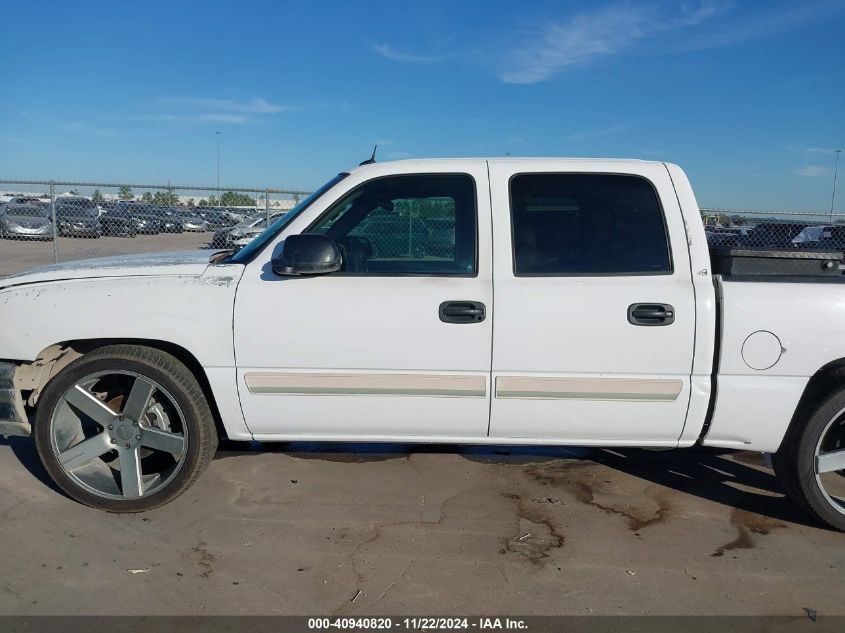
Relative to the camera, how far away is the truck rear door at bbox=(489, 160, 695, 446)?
337 cm

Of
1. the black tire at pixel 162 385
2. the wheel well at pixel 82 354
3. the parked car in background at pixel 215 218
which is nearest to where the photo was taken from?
the black tire at pixel 162 385

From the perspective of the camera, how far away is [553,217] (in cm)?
360

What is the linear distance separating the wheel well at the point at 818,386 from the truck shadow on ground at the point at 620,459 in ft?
2.62

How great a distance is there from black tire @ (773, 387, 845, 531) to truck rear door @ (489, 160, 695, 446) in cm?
58

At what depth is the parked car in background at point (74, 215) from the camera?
10.7 meters

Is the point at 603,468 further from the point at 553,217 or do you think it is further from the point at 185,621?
the point at 185,621

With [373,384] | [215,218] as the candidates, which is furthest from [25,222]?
[373,384]

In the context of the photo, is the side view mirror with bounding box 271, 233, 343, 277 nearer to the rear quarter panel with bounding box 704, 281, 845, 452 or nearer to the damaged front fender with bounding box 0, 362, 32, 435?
the damaged front fender with bounding box 0, 362, 32, 435

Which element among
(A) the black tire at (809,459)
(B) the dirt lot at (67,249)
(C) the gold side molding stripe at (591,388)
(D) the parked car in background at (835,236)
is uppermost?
(D) the parked car in background at (835,236)

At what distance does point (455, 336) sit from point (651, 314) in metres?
0.96

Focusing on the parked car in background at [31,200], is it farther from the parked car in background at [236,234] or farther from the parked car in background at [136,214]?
the parked car in background at [236,234]

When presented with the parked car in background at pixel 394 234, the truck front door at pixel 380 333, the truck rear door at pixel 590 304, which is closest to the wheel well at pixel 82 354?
the truck front door at pixel 380 333

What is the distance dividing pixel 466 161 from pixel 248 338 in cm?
148

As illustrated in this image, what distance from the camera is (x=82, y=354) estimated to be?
12.6 ft
